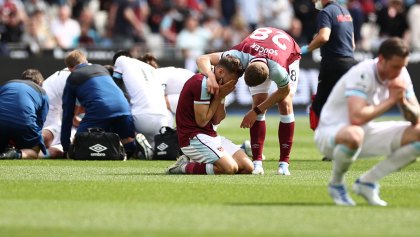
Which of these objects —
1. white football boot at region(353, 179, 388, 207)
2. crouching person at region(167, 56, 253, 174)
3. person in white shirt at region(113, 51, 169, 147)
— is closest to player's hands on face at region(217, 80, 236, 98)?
crouching person at region(167, 56, 253, 174)

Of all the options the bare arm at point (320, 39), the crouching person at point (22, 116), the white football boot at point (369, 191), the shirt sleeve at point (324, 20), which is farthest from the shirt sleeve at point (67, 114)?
the white football boot at point (369, 191)

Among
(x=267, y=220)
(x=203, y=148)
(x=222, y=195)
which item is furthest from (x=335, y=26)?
(x=267, y=220)

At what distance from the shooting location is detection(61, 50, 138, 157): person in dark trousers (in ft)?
53.4

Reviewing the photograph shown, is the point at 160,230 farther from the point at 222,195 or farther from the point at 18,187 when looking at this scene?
the point at 18,187

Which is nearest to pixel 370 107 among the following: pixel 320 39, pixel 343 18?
pixel 320 39

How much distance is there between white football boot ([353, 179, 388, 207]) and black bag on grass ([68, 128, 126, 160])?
6.56 meters

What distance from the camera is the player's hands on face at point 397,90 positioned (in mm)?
9570

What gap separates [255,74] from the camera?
12211 millimetres

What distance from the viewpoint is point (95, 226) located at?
8539mm

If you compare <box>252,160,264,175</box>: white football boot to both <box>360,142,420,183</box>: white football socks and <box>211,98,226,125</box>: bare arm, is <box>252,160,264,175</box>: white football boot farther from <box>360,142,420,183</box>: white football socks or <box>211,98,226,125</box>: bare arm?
<box>360,142,420,183</box>: white football socks

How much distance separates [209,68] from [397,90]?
3.71 metres

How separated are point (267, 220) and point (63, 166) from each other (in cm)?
632

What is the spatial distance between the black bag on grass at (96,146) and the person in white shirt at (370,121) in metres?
6.46

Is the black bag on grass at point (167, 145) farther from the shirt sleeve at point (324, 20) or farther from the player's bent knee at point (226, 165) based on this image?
the player's bent knee at point (226, 165)
